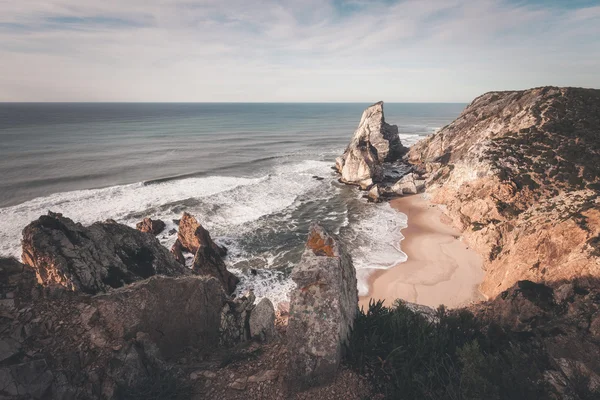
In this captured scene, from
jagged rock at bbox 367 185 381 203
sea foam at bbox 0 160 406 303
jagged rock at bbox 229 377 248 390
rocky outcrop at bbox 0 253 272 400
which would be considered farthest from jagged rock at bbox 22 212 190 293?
jagged rock at bbox 367 185 381 203

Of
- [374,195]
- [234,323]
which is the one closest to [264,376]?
[234,323]

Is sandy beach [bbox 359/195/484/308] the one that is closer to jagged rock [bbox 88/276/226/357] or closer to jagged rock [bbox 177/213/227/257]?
jagged rock [bbox 88/276/226/357]

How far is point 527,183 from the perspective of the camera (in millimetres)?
23156

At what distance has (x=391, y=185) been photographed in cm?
3803

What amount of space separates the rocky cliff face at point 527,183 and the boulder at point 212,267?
14.6 meters

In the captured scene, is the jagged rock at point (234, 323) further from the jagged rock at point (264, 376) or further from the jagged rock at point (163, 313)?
the jagged rock at point (264, 376)

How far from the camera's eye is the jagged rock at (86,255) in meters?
8.05

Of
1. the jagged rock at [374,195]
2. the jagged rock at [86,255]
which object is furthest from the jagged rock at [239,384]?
the jagged rock at [374,195]

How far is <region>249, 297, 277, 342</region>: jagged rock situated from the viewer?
374 inches

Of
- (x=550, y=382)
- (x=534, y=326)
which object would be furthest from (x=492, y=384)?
(x=534, y=326)

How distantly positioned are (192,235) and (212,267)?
159 inches

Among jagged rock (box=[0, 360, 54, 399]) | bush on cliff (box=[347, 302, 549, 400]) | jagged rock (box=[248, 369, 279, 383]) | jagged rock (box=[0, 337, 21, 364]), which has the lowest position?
jagged rock (box=[248, 369, 279, 383])

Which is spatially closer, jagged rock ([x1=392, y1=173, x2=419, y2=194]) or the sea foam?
the sea foam

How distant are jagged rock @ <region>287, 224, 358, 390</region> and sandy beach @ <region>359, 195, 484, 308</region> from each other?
996 centimetres
